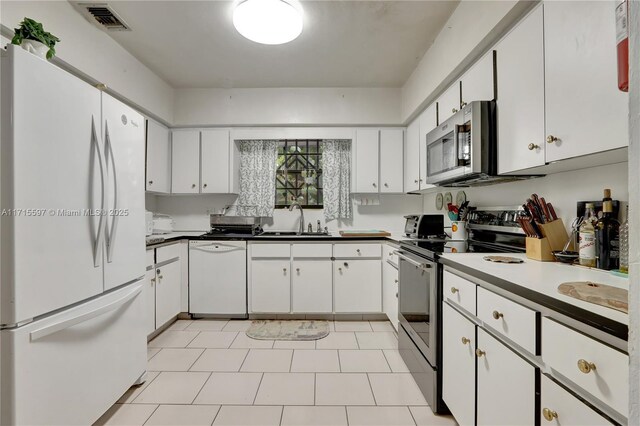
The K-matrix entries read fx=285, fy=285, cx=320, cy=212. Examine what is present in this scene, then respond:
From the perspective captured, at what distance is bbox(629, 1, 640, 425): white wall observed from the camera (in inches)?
13.6

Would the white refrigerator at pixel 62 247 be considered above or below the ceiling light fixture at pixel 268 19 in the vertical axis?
below

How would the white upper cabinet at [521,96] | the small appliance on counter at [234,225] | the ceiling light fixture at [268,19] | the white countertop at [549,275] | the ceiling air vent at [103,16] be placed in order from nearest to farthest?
the white countertop at [549,275], the white upper cabinet at [521,96], the ceiling light fixture at [268,19], the ceiling air vent at [103,16], the small appliance on counter at [234,225]

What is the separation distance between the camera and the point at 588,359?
75 cm

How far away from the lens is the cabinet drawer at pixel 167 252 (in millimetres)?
2635

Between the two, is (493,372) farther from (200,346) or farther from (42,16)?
(42,16)

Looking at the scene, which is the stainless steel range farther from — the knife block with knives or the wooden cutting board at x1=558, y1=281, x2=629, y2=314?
the wooden cutting board at x1=558, y1=281, x2=629, y2=314

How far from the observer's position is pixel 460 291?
142cm

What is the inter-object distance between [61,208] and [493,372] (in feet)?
6.50

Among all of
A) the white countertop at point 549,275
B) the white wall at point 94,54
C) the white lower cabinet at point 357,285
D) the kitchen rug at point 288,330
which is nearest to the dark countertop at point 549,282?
the white countertop at point 549,275

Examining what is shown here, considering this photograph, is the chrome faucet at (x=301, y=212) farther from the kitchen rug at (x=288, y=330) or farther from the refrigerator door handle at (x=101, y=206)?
the refrigerator door handle at (x=101, y=206)

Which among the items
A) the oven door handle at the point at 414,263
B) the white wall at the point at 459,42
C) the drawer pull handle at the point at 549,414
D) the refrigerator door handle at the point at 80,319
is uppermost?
the white wall at the point at 459,42

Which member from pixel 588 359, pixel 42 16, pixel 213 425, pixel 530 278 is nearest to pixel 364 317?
pixel 213 425

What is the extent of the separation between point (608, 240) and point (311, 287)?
2.35 metres

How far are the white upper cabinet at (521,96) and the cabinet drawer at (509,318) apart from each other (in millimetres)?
719
